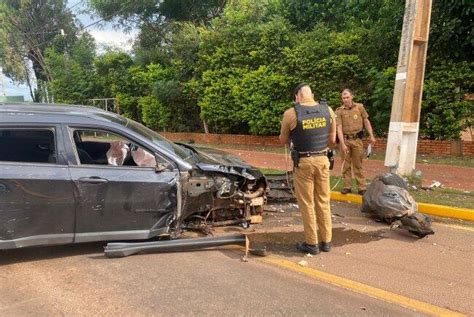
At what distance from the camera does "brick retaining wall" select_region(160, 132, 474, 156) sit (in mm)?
10680

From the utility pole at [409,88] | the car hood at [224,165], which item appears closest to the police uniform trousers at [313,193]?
the car hood at [224,165]

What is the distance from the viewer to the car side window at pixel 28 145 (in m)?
4.46

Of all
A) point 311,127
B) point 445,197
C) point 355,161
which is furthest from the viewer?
point 355,161

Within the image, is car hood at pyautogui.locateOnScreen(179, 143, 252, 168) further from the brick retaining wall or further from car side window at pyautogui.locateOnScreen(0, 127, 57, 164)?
the brick retaining wall

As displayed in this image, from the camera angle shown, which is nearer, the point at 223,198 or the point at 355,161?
the point at 223,198

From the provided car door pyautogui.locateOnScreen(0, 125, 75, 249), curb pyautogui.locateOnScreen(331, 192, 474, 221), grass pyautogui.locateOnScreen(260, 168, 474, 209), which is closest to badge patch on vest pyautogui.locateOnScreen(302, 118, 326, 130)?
car door pyautogui.locateOnScreen(0, 125, 75, 249)

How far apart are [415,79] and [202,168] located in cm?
472

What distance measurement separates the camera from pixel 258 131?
14.8 m

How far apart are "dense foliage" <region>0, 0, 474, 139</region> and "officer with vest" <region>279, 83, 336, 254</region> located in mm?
7267

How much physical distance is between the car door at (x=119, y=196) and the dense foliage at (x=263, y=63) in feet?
26.8

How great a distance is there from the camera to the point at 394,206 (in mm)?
5547

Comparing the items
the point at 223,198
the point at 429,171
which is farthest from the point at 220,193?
the point at 429,171

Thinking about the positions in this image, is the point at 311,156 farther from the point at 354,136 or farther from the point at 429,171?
the point at 429,171

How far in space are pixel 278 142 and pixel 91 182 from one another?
34.0 ft
